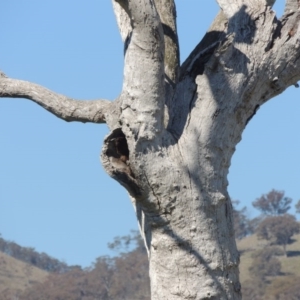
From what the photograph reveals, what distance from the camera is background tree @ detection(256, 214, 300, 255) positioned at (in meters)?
65.7

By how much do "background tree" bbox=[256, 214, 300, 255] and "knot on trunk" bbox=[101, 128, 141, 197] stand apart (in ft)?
200

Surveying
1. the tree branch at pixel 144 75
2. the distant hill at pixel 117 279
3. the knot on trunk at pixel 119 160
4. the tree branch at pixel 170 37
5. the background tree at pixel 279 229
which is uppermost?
the background tree at pixel 279 229

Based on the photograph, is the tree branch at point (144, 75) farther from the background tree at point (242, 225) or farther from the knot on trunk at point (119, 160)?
the background tree at point (242, 225)

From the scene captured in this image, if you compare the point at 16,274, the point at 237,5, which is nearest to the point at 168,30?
the point at 237,5

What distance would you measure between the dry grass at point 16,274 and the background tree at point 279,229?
1570 centimetres

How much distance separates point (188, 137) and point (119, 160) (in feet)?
1.17

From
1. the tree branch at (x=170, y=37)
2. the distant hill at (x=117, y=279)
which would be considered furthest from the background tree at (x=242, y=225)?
the tree branch at (x=170, y=37)

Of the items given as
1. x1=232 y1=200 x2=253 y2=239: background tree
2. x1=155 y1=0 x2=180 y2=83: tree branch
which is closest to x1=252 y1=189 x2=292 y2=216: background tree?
x1=232 y1=200 x2=253 y2=239: background tree

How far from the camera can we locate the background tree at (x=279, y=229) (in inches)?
2586

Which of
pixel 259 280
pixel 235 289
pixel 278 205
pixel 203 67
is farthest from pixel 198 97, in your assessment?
pixel 278 205

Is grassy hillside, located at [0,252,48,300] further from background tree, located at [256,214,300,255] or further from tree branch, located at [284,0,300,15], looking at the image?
tree branch, located at [284,0,300,15]

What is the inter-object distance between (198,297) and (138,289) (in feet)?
169

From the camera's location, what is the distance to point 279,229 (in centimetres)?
6669

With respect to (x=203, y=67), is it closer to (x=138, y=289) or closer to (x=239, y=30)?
(x=239, y=30)
